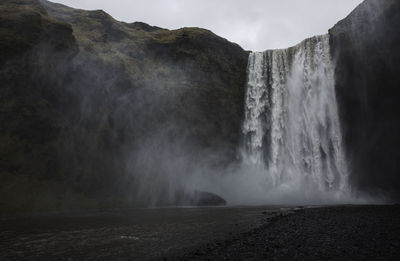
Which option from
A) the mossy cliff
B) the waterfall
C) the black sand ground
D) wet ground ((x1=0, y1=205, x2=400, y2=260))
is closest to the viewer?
the black sand ground

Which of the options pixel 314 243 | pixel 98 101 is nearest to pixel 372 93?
→ pixel 314 243

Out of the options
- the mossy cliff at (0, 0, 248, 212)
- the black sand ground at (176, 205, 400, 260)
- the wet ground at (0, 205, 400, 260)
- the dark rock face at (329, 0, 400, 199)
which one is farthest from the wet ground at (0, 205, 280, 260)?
the dark rock face at (329, 0, 400, 199)

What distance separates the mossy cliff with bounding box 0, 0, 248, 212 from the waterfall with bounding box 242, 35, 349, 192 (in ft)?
11.4

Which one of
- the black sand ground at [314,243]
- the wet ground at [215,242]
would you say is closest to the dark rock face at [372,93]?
the wet ground at [215,242]

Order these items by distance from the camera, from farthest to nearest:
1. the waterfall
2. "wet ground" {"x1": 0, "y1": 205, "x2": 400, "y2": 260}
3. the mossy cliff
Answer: the waterfall
the mossy cliff
"wet ground" {"x1": 0, "y1": 205, "x2": 400, "y2": 260}

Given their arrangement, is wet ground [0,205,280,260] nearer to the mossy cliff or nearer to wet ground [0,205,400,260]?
wet ground [0,205,400,260]

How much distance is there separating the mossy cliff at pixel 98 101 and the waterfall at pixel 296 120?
137 inches

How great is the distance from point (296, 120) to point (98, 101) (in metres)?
28.6

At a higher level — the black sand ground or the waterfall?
the waterfall

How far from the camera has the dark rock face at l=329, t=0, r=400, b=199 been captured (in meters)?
31.0

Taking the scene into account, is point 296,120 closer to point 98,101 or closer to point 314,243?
point 98,101

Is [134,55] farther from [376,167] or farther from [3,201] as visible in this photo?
[376,167]

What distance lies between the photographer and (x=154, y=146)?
40.2 m

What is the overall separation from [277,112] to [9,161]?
35764 millimetres
